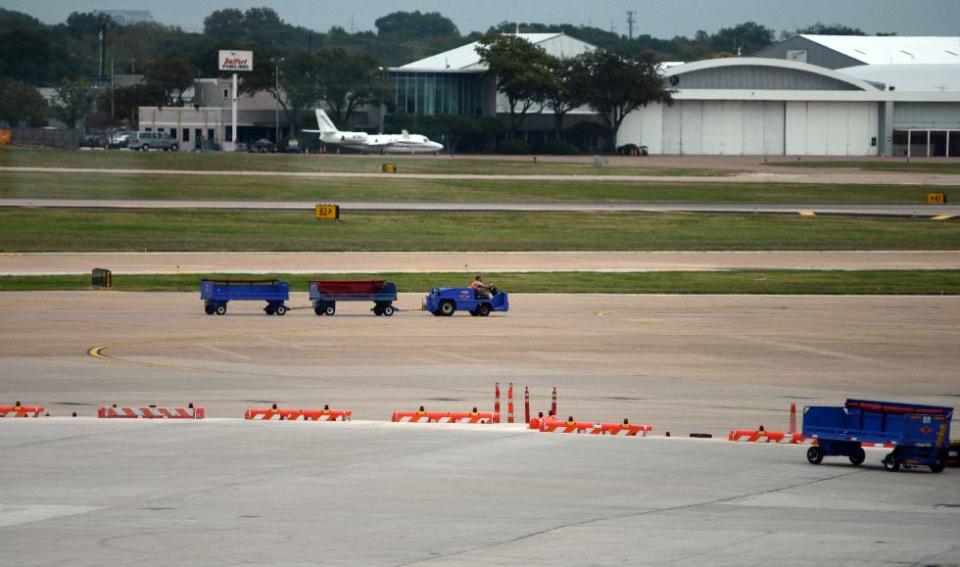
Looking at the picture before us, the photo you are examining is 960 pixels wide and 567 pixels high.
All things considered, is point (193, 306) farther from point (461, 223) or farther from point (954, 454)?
point (461, 223)

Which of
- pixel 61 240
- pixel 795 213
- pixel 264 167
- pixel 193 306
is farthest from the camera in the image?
pixel 264 167

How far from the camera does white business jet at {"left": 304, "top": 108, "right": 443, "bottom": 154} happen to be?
183 m

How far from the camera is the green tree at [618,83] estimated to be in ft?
627

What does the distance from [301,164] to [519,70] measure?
5323 centimetres

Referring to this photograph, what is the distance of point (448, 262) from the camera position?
240 feet

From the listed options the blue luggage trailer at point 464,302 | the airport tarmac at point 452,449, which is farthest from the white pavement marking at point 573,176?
the airport tarmac at point 452,449

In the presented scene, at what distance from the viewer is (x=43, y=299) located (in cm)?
5519

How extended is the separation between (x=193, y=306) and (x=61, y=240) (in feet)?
98.1

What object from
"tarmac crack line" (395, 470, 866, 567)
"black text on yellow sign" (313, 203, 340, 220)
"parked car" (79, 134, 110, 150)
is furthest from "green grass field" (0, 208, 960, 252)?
"parked car" (79, 134, 110, 150)

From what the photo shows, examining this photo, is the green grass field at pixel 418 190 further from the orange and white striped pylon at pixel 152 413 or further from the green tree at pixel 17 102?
the orange and white striped pylon at pixel 152 413

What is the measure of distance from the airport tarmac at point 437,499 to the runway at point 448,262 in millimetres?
38560

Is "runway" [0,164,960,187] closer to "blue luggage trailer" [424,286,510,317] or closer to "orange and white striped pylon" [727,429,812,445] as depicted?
"blue luggage trailer" [424,286,510,317]

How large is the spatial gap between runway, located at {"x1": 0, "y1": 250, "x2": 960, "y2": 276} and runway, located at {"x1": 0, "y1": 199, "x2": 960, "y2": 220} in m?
24.6

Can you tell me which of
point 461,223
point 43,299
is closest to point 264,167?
point 461,223
